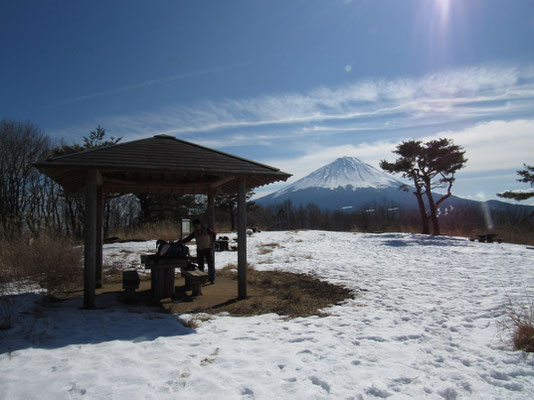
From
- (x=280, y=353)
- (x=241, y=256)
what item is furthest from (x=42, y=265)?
(x=280, y=353)

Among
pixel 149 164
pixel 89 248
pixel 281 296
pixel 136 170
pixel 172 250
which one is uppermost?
pixel 149 164

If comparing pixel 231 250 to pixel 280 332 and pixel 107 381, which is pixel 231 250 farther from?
pixel 107 381

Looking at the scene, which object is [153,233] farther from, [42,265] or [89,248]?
[89,248]

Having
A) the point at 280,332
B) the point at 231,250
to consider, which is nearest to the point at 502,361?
the point at 280,332

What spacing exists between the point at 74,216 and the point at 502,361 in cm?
2797

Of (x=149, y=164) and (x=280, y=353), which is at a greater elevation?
(x=149, y=164)

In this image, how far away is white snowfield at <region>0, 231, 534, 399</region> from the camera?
8.33 ft

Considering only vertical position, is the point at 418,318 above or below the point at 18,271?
below

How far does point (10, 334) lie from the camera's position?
141 inches

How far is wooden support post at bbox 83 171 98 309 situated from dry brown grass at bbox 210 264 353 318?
2.03m

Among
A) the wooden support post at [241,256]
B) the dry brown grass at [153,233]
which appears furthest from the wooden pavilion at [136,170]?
the dry brown grass at [153,233]

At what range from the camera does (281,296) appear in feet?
19.9

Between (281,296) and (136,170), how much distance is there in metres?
3.37

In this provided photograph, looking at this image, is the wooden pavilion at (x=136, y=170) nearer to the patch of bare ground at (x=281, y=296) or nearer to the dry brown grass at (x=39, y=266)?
the patch of bare ground at (x=281, y=296)
